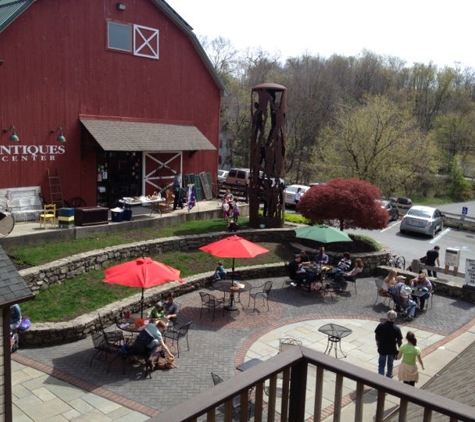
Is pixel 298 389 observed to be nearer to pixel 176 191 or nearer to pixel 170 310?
pixel 170 310

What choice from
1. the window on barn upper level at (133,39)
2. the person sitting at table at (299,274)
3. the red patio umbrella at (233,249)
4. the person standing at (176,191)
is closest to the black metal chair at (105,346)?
the red patio umbrella at (233,249)

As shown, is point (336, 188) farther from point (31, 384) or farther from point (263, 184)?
point (31, 384)

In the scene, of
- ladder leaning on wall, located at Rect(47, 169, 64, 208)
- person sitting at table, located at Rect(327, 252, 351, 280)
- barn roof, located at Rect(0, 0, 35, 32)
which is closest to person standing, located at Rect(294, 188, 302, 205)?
person sitting at table, located at Rect(327, 252, 351, 280)

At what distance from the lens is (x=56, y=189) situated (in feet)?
66.0

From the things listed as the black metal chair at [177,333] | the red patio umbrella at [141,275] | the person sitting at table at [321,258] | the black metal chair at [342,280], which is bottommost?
the black metal chair at [177,333]

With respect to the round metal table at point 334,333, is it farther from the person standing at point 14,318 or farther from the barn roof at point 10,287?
the person standing at point 14,318

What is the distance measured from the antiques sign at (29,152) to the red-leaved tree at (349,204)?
10.4m

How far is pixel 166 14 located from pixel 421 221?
55.9 feet

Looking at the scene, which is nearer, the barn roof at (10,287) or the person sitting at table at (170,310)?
the barn roof at (10,287)

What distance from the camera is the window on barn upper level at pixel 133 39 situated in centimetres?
2125

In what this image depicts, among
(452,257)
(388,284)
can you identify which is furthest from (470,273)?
(388,284)

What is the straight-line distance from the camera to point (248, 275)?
58.4 ft

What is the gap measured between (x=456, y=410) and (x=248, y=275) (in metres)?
15.3

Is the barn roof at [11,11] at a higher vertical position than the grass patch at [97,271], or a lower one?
higher
